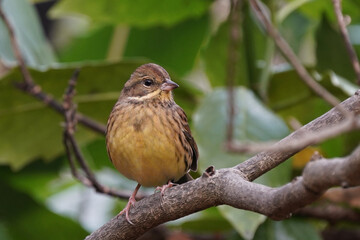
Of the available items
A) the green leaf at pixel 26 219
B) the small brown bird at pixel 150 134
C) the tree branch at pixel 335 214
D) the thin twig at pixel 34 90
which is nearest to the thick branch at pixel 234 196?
the small brown bird at pixel 150 134

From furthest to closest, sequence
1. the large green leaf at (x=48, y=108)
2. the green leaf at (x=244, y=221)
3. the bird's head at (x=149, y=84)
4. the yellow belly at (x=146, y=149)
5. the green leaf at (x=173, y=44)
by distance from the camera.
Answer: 1. the green leaf at (x=173, y=44)
2. the large green leaf at (x=48, y=108)
3. the bird's head at (x=149, y=84)
4. the yellow belly at (x=146, y=149)
5. the green leaf at (x=244, y=221)

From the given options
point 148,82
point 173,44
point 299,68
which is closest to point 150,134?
point 148,82

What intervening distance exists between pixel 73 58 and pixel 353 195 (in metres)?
2.21

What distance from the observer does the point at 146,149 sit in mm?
3025

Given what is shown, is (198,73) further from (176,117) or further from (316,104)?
(176,117)

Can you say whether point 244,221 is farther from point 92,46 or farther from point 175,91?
point 92,46

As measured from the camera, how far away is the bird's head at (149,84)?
333 centimetres

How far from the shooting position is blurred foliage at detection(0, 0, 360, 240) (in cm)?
349

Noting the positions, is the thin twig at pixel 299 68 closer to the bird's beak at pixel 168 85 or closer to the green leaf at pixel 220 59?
the bird's beak at pixel 168 85

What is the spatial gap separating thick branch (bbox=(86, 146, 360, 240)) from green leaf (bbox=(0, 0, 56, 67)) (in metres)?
1.99

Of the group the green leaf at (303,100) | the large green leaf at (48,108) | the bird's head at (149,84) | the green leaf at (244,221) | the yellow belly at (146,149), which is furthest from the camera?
the large green leaf at (48,108)

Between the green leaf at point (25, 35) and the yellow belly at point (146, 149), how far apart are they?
1.25 m

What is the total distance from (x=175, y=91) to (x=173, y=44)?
857 millimetres

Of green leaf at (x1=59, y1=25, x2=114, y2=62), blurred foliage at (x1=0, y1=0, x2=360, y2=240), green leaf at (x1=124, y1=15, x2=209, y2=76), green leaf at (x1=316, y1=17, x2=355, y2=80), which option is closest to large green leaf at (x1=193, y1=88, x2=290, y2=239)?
blurred foliage at (x1=0, y1=0, x2=360, y2=240)
